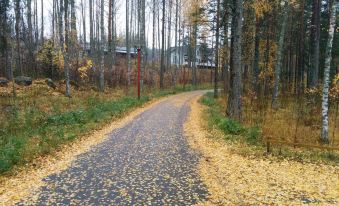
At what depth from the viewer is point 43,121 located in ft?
39.4

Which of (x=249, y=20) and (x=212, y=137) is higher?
(x=249, y=20)

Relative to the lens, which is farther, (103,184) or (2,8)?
(2,8)

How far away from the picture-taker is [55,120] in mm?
12117

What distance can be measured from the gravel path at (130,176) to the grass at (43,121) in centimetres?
137

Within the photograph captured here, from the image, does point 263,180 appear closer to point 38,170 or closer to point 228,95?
point 38,170

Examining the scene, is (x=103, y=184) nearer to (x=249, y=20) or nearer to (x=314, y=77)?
(x=314, y=77)

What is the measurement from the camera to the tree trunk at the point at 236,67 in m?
12.3

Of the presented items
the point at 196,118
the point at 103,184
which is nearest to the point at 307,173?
the point at 103,184

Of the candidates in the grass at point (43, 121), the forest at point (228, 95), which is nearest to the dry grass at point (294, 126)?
the forest at point (228, 95)

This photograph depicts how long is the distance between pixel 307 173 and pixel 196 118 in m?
A: 7.91

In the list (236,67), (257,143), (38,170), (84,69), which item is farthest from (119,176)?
(84,69)

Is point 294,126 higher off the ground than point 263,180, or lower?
higher

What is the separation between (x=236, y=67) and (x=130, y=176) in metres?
7.78

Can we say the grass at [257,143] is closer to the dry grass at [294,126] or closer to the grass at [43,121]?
the dry grass at [294,126]
